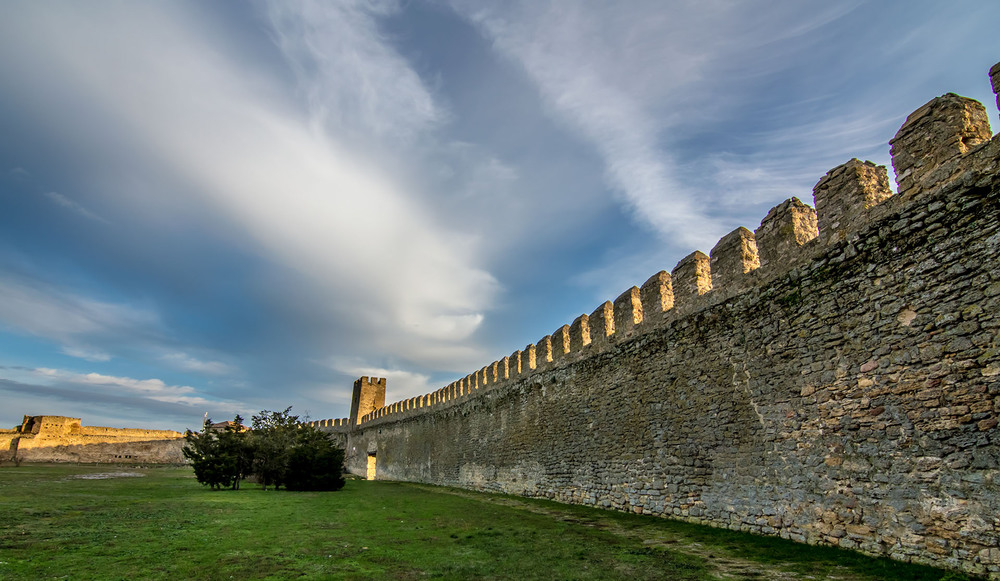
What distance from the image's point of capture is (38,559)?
5059 mm

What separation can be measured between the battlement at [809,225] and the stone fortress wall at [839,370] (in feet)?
0.08

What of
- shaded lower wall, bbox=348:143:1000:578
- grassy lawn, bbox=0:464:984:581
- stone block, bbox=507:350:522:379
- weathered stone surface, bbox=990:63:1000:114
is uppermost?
weathered stone surface, bbox=990:63:1000:114

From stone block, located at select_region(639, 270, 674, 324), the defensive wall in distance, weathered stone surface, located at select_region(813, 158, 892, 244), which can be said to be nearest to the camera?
weathered stone surface, located at select_region(813, 158, 892, 244)

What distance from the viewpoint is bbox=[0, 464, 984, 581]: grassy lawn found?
16.3 feet

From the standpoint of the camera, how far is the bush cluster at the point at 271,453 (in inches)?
645

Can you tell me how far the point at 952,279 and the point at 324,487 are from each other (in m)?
17.9

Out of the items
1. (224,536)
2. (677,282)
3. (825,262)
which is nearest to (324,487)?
(224,536)

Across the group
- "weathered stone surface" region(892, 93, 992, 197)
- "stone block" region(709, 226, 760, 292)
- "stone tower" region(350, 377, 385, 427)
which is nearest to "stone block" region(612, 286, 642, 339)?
"stone block" region(709, 226, 760, 292)

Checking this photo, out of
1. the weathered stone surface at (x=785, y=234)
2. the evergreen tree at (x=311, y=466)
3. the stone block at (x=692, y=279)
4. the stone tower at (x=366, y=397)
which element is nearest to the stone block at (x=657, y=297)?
the stone block at (x=692, y=279)

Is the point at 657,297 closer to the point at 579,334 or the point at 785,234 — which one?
the point at 785,234

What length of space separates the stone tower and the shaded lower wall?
2882 cm

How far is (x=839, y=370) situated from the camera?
6227mm

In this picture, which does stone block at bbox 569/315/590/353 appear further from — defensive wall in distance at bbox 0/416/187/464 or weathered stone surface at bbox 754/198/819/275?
defensive wall in distance at bbox 0/416/187/464

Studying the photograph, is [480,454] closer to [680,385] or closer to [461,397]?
[461,397]
